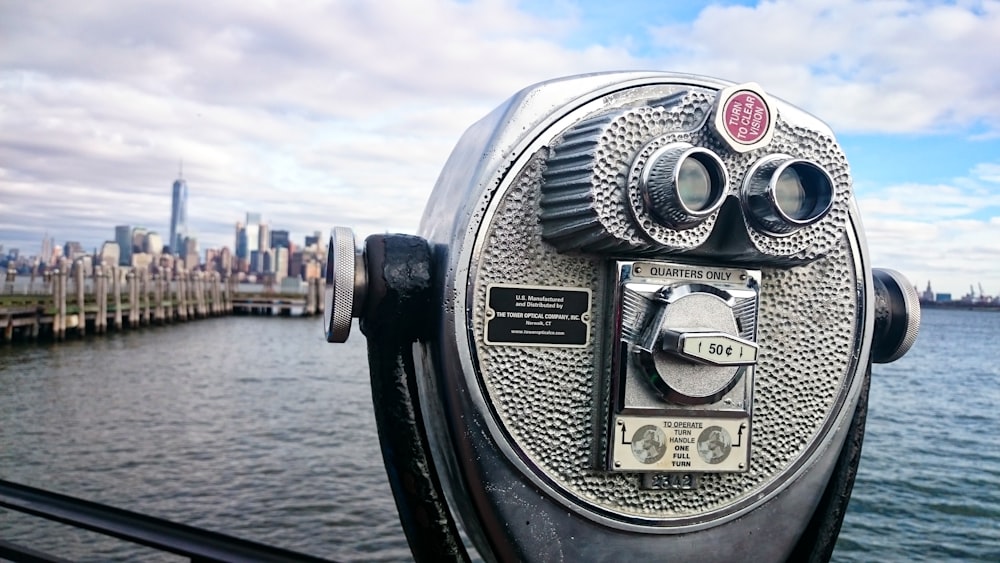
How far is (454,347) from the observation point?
1.45 m

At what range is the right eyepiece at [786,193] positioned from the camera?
146 centimetres

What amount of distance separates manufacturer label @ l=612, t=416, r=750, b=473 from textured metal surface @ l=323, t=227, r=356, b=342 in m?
0.49

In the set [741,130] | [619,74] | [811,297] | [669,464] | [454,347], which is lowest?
[669,464]

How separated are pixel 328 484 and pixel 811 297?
28.6ft

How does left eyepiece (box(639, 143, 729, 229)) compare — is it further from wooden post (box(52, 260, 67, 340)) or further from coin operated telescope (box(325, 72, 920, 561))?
wooden post (box(52, 260, 67, 340))

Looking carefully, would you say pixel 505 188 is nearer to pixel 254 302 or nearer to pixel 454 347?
pixel 454 347

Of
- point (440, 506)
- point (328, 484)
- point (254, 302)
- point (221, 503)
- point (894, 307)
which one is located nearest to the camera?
point (440, 506)

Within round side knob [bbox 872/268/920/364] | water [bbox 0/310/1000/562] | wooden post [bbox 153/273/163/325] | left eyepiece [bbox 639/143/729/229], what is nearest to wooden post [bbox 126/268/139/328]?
wooden post [bbox 153/273/163/325]

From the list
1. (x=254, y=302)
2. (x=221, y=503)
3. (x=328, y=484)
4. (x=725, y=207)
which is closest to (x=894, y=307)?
(x=725, y=207)

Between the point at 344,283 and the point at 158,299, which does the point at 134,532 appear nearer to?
the point at 344,283

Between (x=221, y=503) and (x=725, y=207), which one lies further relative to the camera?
(x=221, y=503)

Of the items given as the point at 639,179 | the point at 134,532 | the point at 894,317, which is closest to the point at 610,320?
the point at 639,179

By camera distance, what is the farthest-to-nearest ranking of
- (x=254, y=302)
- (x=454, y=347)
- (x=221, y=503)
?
(x=254, y=302)
(x=221, y=503)
(x=454, y=347)

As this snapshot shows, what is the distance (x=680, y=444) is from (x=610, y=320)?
25 centimetres
